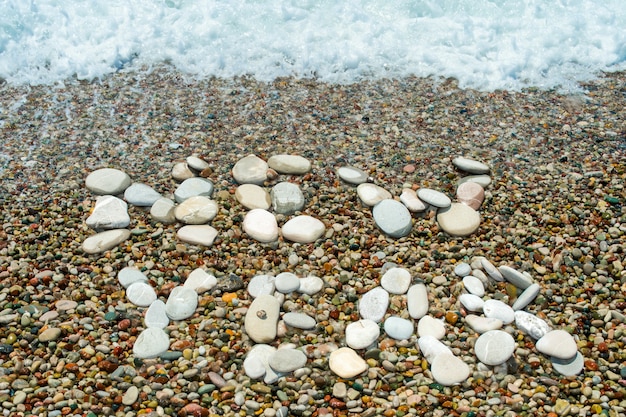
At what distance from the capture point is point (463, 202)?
4.28 m

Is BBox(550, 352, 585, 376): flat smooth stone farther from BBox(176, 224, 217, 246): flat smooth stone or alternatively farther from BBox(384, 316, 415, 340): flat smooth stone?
BBox(176, 224, 217, 246): flat smooth stone

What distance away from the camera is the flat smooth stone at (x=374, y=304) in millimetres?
3529

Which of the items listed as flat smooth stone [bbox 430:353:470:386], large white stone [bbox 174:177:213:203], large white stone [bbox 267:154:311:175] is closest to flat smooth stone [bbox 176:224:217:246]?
large white stone [bbox 174:177:213:203]

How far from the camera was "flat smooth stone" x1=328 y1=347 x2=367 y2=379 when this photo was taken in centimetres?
321

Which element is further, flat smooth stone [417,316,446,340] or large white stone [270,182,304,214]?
large white stone [270,182,304,214]

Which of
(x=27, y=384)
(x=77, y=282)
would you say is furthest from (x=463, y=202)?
(x=27, y=384)

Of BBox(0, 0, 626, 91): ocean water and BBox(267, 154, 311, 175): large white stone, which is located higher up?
BBox(0, 0, 626, 91): ocean water

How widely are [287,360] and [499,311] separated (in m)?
1.27

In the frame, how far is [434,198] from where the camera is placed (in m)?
4.23

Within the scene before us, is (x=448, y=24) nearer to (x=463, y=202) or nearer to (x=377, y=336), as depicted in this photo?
(x=463, y=202)

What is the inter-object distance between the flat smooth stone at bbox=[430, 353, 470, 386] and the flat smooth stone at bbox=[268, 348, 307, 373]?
0.70 m

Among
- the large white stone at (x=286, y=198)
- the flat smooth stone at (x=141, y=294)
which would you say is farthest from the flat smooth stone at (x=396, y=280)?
the flat smooth stone at (x=141, y=294)

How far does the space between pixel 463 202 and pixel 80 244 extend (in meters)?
2.63

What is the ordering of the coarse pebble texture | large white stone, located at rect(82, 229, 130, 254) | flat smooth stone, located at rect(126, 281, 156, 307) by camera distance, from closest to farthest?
the coarse pebble texture, flat smooth stone, located at rect(126, 281, 156, 307), large white stone, located at rect(82, 229, 130, 254)
